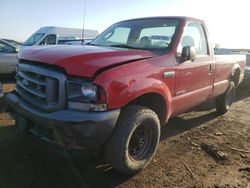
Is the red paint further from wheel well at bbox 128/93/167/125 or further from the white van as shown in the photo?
the white van

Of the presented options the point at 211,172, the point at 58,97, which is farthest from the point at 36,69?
the point at 211,172

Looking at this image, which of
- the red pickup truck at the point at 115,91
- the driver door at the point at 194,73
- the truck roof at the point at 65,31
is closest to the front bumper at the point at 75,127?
the red pickup truck at the point at 115,91

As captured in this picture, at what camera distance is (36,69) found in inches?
144

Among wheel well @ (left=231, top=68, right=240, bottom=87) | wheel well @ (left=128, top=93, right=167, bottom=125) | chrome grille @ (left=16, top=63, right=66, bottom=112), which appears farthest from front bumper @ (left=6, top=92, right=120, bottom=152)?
wheel well @ (left=231, top=68, right=240, bottom=87)

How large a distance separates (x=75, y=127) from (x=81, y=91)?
0.40 metres

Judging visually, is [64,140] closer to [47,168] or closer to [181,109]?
[47,168]

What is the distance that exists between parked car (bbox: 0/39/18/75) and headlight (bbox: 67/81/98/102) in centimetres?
773

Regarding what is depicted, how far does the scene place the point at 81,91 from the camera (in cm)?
332

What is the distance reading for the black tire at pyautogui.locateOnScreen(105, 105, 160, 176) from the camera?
3.51 meters

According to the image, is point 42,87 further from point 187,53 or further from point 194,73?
point 194,73

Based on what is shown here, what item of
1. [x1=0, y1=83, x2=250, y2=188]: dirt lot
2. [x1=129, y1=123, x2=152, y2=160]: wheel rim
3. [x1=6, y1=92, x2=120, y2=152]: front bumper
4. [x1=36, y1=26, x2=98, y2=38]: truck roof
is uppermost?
[x1=36, y1=26, x2=98, y2=38]: truck roof

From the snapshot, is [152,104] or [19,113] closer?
[19,113]

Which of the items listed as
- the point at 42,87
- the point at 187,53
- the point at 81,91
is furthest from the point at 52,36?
the point at 81,91

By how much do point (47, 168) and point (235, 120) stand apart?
4177 mm
